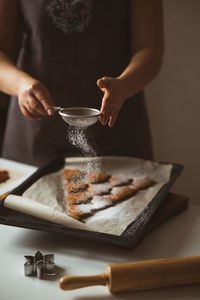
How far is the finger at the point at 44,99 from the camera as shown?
876 mm

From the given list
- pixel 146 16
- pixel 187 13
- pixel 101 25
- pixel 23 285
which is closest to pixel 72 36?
pixel 101 25

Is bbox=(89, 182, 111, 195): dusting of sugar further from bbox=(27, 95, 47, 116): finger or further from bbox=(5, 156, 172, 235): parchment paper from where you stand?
bbox=(27, 95, 47, 116): finger

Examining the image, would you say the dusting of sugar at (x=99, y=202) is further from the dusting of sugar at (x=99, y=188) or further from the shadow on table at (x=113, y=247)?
the shadow on table at (x=113, y=247)

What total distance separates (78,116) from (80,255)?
32 centimetres

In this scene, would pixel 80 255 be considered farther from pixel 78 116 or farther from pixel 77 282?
pixel 78 116

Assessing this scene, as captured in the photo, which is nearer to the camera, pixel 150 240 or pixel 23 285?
pixel 23 285

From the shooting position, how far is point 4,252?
2.72 feet

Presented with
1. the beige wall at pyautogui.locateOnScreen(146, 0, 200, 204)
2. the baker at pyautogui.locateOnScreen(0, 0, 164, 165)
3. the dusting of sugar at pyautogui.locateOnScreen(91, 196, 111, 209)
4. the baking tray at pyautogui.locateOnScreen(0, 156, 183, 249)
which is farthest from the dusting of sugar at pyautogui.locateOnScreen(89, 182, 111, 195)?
the beige wall at pyautogui.locateOnScreen(146, 0, 200, 204)

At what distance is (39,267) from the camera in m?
0.74

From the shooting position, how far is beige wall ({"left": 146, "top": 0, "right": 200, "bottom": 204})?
1676 mm

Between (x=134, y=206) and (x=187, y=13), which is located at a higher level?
(x=187, y=13)

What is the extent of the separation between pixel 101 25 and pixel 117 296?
89cm

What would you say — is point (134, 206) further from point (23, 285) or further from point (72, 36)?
point (72, 36)

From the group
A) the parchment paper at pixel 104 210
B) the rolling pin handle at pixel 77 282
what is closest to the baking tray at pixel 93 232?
the parchment paper at pixel 104 210
